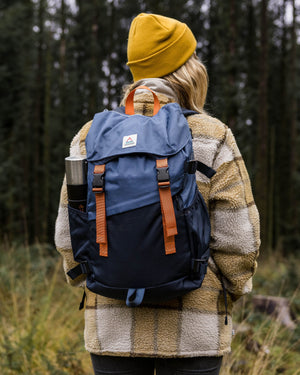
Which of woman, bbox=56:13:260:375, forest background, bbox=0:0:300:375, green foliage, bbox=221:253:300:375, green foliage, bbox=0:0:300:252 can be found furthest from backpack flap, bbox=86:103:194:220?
green foliage, bbox=0:0:300:252

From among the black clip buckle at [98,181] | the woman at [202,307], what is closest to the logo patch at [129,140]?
the black clip buckle at [98,181]

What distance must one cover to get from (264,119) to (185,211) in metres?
11.5

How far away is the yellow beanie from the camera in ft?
5.49

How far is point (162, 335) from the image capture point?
4.86 ft

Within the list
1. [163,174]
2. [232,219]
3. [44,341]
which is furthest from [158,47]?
[44,341]

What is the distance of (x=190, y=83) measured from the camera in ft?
5.47

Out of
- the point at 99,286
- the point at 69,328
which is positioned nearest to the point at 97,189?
the point at 99,286

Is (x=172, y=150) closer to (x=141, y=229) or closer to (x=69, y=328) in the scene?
(x=141, y=229)

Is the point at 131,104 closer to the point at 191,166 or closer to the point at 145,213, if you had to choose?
the point at 191,166

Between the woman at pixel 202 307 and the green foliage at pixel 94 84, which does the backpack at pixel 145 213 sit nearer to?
the woman at pixel 202 307

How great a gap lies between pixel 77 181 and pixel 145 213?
0.30m

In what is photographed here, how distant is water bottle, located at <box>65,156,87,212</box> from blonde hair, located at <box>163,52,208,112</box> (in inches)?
19.9

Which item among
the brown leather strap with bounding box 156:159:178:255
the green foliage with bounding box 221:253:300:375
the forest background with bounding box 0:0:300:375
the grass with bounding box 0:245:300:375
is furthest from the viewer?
the forest background with bounding box 0:0:300:375

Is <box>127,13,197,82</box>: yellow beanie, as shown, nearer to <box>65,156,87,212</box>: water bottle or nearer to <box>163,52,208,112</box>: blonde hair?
<box>163,52,208,112</box>: blonde hair
